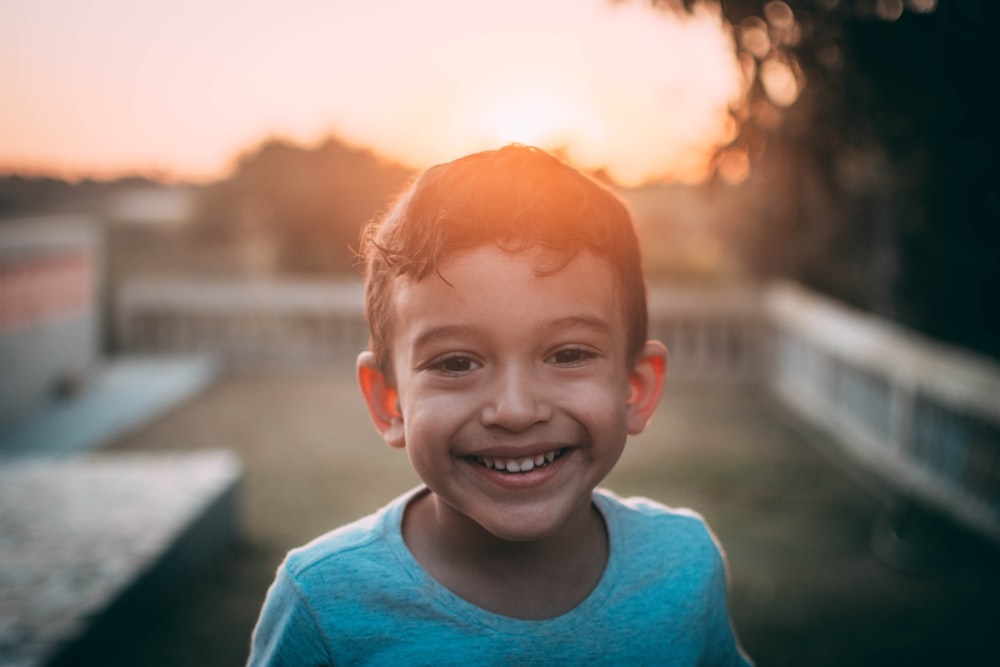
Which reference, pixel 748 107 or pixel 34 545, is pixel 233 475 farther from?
pixel 748 107

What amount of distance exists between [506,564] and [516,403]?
324 millimetres

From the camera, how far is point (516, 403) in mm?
1152

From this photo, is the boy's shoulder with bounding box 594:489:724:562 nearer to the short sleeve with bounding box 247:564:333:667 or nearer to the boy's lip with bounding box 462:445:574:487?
the boy's lip with bounding box 462:445:574:487

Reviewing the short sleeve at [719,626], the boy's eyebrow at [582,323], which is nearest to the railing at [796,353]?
the short sleeve at [719,626]

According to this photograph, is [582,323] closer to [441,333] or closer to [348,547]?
[441,333]

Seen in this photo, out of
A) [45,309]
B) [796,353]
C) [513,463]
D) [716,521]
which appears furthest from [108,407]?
[513,463]

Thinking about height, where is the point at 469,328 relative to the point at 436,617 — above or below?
above

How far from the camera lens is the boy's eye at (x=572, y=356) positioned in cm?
123

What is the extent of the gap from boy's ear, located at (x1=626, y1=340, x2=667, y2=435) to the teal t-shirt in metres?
0.22

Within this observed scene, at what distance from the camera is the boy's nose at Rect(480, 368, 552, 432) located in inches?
45.4

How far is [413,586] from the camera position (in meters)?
1.25

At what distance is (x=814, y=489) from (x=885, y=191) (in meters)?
1.98

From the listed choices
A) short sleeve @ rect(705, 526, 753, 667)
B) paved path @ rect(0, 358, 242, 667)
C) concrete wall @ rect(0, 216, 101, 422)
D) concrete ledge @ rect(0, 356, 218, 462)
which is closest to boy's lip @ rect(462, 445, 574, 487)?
short sleeve @ rect(705, 526, 753, 667)

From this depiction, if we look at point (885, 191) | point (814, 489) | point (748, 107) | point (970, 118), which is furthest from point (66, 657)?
point (885, 191)
